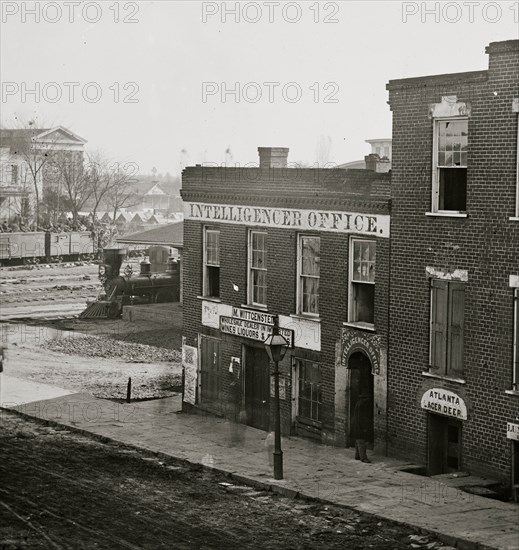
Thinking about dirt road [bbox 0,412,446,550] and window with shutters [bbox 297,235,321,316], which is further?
window with shutters [bbox 297,235,321,316]

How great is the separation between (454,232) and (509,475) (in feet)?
15.8

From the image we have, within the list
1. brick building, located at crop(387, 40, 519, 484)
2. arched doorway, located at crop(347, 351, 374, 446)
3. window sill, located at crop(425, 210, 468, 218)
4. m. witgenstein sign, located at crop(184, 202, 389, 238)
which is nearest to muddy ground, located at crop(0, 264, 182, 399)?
m. witgenstein sign, located at crop(184, 202, 389, 238)

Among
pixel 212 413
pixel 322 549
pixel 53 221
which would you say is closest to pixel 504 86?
pixel 322 549

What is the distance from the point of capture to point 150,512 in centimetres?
1748

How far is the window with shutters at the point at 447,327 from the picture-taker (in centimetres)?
2019

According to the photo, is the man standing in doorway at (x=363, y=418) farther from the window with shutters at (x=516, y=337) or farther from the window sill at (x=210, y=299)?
the window sill at (x=210, y=299)

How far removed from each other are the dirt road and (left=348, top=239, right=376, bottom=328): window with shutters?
493 cm

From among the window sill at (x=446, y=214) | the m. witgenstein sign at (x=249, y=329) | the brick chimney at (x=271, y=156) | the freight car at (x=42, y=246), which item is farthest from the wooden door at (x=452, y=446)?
the freight car at (x=42, y=246)

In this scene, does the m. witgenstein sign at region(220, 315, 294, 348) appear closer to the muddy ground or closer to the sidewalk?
the sidewalk

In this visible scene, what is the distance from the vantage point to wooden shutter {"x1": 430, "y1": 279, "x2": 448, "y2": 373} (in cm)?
2050

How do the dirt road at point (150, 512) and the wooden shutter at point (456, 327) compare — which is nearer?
the dirt road at point (150, 512)

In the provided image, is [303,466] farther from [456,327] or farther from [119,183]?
[119,183]

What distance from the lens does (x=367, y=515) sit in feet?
56.7

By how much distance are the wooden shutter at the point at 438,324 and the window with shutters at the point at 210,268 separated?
312 inches
